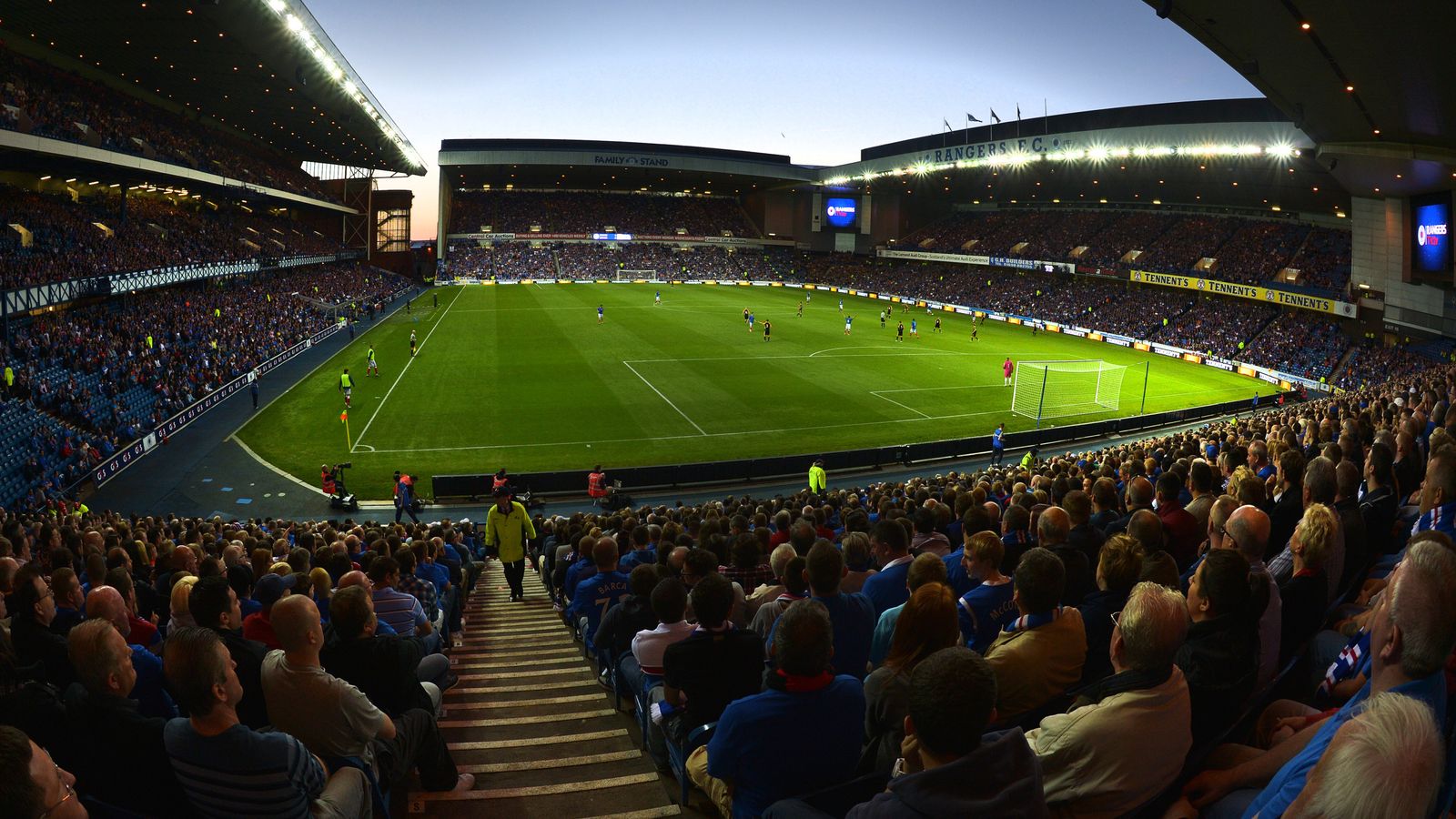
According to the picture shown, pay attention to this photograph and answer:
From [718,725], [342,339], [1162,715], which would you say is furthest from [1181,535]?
[342,339]

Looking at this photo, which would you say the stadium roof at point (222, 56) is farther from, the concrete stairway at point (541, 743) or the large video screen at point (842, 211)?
the large video screen at point (842, 211)

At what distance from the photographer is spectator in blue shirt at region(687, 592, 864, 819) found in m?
3.70

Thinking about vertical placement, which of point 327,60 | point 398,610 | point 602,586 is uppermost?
point 327,60

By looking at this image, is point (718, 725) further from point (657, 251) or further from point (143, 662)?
point (657, 251)

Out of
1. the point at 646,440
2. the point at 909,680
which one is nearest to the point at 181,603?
the point at 909,680

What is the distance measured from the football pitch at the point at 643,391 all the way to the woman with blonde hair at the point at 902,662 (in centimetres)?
2378

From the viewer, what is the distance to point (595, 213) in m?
115

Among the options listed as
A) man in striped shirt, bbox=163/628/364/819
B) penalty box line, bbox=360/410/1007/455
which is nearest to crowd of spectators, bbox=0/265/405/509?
penalty box line, bbox=360/410/1007/455

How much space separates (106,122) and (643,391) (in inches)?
1215

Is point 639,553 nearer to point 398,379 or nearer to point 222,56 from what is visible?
point 398,379

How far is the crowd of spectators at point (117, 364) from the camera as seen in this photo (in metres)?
24.2

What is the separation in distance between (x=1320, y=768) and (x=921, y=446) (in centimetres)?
2695

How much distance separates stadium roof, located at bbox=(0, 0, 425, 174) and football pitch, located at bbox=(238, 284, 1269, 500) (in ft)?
53.4

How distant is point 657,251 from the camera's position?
111688 mm
